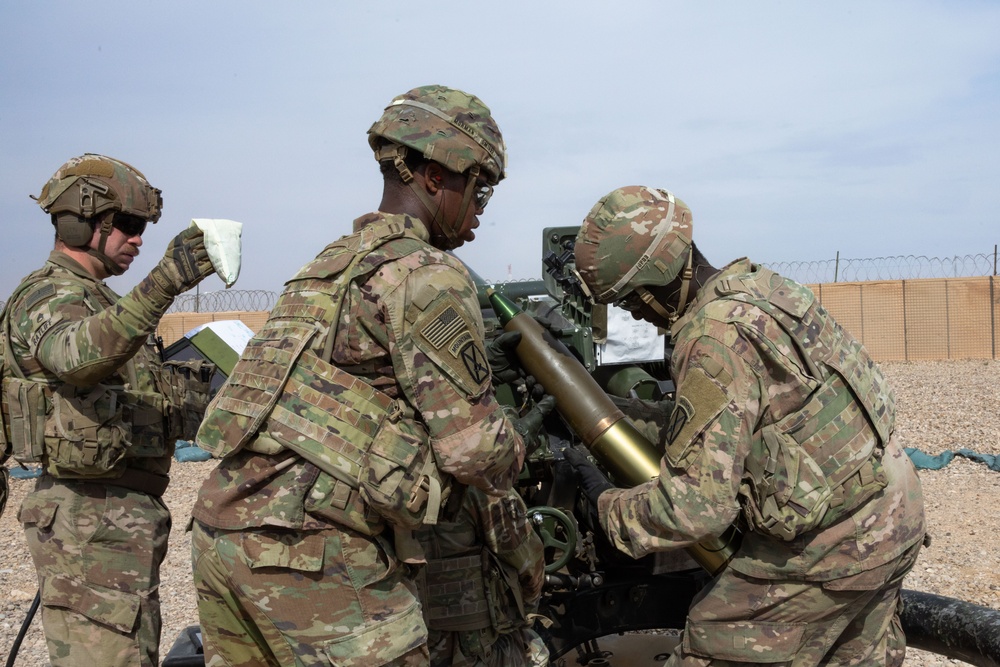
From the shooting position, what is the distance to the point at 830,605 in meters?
3.12

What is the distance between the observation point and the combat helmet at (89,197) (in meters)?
4.03

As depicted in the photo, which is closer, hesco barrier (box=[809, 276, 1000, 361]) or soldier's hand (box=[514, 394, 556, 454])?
soldier's hand (box=[514, 394, 556, 454])

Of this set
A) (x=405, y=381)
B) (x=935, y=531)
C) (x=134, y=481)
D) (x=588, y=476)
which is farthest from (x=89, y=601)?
(x=935, y=531)

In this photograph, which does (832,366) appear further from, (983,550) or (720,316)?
(983,550)

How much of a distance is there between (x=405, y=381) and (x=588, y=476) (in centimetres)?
169

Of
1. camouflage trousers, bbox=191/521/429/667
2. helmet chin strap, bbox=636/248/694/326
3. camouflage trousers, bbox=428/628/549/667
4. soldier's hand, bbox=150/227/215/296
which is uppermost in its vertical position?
soldier's hand, bbox=150/227/215/296

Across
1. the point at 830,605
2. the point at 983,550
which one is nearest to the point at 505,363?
the point at 830,605

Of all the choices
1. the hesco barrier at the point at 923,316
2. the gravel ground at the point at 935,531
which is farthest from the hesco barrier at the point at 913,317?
the gravel ground at the point at 935,531

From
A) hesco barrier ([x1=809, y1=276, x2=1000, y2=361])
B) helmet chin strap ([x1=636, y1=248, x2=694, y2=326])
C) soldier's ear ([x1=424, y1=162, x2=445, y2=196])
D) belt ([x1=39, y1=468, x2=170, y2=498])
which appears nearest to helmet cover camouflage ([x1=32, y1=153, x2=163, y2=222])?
belt ([x1=39, y1=468, x2=170, y2=498])

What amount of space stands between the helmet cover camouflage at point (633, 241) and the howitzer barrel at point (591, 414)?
730 mm

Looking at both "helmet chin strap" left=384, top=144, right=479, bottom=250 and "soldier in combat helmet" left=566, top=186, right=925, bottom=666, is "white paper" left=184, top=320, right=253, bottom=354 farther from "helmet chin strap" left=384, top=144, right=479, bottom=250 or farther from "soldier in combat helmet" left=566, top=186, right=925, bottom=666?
"soldier in combat helmet" left=566, top=186, right=925, bottom=666

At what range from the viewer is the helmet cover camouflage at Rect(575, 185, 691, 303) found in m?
3.31

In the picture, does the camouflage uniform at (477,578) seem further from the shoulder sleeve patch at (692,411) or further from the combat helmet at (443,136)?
the combat helmet at (443,136)

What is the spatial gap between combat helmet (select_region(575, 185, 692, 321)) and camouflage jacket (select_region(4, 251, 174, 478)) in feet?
5.03
